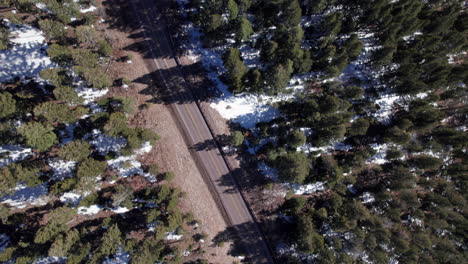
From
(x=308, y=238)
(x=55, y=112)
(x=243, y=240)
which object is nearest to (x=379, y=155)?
(x=308, y=238)

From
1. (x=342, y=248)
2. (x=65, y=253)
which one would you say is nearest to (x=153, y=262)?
(x=65, y=253)

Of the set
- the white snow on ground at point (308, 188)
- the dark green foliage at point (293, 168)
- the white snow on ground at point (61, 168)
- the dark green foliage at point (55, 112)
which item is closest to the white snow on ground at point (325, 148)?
the dark green foliage at point (293, 168)

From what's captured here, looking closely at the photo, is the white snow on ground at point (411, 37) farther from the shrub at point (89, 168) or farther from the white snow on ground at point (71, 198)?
the white snow on ground at point (71, 198)

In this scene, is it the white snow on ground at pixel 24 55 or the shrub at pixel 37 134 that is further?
the white snow on ground at pixel 24 55

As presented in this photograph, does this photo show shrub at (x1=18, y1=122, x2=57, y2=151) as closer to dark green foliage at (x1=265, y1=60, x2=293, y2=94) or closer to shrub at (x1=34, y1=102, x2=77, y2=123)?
shrub at (x1=34, y1=102, x2=77, y2=123)

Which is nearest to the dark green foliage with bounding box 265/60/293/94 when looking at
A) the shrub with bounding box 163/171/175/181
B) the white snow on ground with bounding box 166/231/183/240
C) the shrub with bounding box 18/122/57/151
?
the shrub with bounding box 163/171/175/181

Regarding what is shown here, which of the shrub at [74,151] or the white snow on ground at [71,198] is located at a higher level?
the shrub at [74,151]
